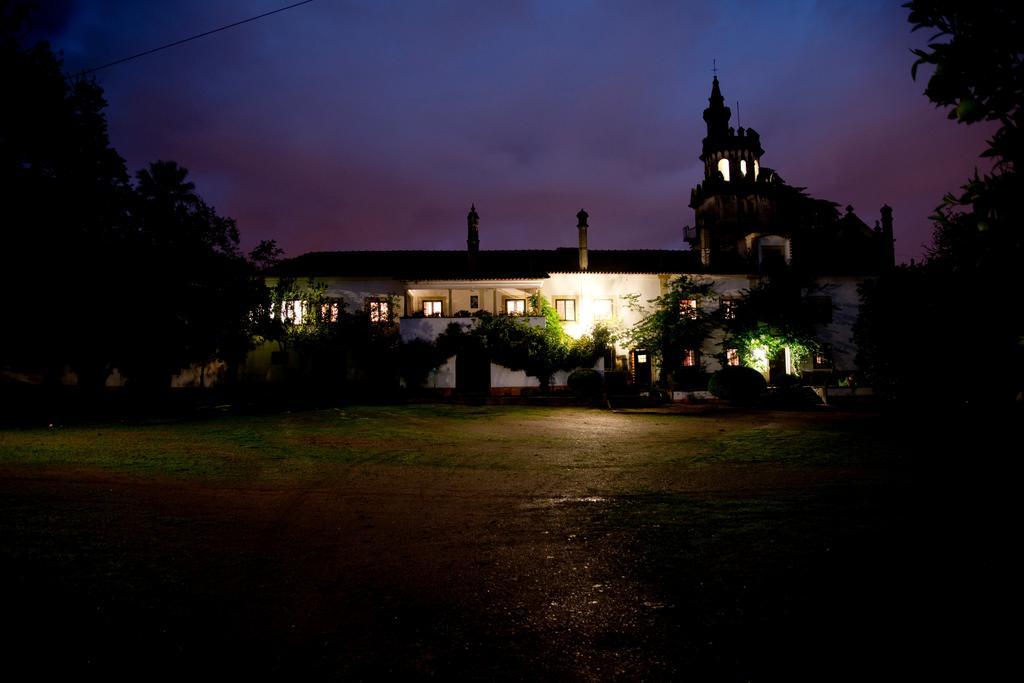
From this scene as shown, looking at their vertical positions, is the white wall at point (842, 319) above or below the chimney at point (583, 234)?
below

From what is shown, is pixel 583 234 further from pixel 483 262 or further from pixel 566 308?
pixel 483 262

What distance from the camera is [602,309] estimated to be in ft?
109

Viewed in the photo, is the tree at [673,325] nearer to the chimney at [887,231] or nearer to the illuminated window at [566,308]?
the illuminated window at [566,308]

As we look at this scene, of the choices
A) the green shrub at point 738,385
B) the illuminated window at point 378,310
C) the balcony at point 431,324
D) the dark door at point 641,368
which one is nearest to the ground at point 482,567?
the green shrub at point 738,385

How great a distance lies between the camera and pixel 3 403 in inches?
939

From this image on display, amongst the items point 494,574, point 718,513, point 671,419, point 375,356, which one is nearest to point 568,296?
point 375,356

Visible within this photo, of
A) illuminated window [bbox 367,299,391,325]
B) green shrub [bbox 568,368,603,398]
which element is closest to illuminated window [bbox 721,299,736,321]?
green shrub [bbox 568,368,603,398]

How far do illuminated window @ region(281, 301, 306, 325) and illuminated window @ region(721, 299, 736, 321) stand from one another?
24430 millimetres

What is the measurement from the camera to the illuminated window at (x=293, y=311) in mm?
31047

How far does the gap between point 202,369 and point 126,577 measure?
1168 inches

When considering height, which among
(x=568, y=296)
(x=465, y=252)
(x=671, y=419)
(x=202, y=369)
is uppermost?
(x=465, y=252)

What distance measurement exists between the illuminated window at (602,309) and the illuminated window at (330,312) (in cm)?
1494

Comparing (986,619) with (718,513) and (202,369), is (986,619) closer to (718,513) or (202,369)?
(718,513)

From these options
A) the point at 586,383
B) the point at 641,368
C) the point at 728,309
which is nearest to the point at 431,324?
the point at 586,383
